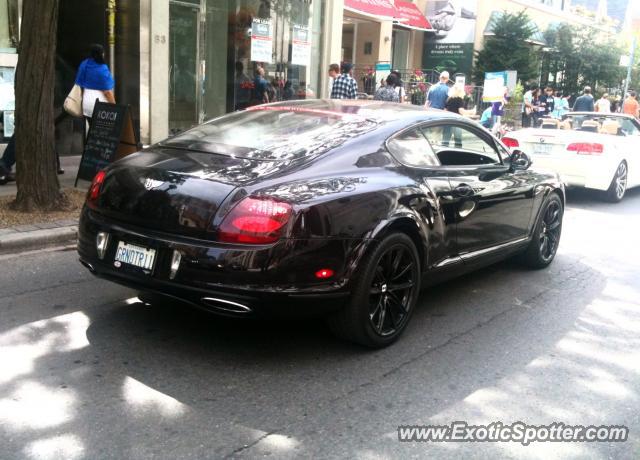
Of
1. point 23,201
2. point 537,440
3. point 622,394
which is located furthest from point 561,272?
point 23,201

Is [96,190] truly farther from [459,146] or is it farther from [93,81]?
[93,81]

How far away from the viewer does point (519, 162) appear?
595cm

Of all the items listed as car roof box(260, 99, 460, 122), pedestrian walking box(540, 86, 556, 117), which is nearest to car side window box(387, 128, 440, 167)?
car roof box(260, 99, 460, 122)

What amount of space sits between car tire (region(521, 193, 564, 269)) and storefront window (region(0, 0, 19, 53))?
8.67 meters

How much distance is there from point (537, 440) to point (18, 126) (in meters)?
6.07

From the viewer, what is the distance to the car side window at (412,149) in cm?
462

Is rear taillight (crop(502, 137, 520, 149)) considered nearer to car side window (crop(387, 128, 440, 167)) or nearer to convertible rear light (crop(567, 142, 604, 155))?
convertible rear light (crop(567, 142, 604, 155))

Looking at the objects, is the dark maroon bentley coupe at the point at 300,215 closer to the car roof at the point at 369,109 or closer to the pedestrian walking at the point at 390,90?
the car roof at the point at 369,109

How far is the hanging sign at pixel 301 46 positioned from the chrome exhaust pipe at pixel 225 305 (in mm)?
13262

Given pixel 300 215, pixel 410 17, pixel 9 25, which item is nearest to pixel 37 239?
pixel 300 215

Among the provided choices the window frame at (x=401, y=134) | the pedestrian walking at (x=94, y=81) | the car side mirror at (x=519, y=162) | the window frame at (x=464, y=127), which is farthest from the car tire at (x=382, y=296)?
the pedestrian walking at (x=94, y=81)

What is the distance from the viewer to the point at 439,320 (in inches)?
197

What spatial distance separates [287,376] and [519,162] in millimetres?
3169

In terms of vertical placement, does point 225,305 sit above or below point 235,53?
below
